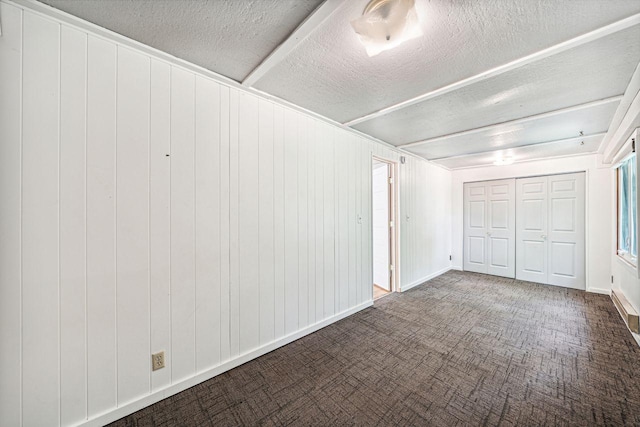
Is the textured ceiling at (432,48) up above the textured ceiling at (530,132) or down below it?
above

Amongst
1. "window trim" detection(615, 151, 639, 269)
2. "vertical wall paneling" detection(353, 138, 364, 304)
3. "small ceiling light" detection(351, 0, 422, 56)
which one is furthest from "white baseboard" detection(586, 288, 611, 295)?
"small ceiling light" detection(351, 0, 422, 56)

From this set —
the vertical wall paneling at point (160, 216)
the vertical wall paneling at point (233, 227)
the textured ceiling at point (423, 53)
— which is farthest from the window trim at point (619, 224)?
the vertical wall paneling at point (160, 216)

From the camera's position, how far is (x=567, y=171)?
14.2 feet

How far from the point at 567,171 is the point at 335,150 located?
433 cm

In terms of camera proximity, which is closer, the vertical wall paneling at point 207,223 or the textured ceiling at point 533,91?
the textured ceiling at point 533,91

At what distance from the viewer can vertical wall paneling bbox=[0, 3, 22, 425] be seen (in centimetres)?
125

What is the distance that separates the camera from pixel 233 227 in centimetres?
207

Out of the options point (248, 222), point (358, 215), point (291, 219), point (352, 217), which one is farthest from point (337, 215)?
point (248, 222)

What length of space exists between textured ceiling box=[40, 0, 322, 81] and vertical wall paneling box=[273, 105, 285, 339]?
0.73m

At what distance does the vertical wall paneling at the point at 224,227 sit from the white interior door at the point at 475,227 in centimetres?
532

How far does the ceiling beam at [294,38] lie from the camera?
124 cm

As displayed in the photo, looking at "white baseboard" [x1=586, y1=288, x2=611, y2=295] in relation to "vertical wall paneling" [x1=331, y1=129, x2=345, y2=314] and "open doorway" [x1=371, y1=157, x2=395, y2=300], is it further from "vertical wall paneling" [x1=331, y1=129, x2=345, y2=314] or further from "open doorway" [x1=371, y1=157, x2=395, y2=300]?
"vertical wall paneling" [x1=331, y1=129, x2=345, y2=314]

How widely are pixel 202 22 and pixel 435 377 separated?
292 cm

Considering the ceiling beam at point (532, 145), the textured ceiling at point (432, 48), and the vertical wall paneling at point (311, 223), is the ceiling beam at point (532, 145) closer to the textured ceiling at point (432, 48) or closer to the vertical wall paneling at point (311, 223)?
the textured ceiling at point (432, 48)
